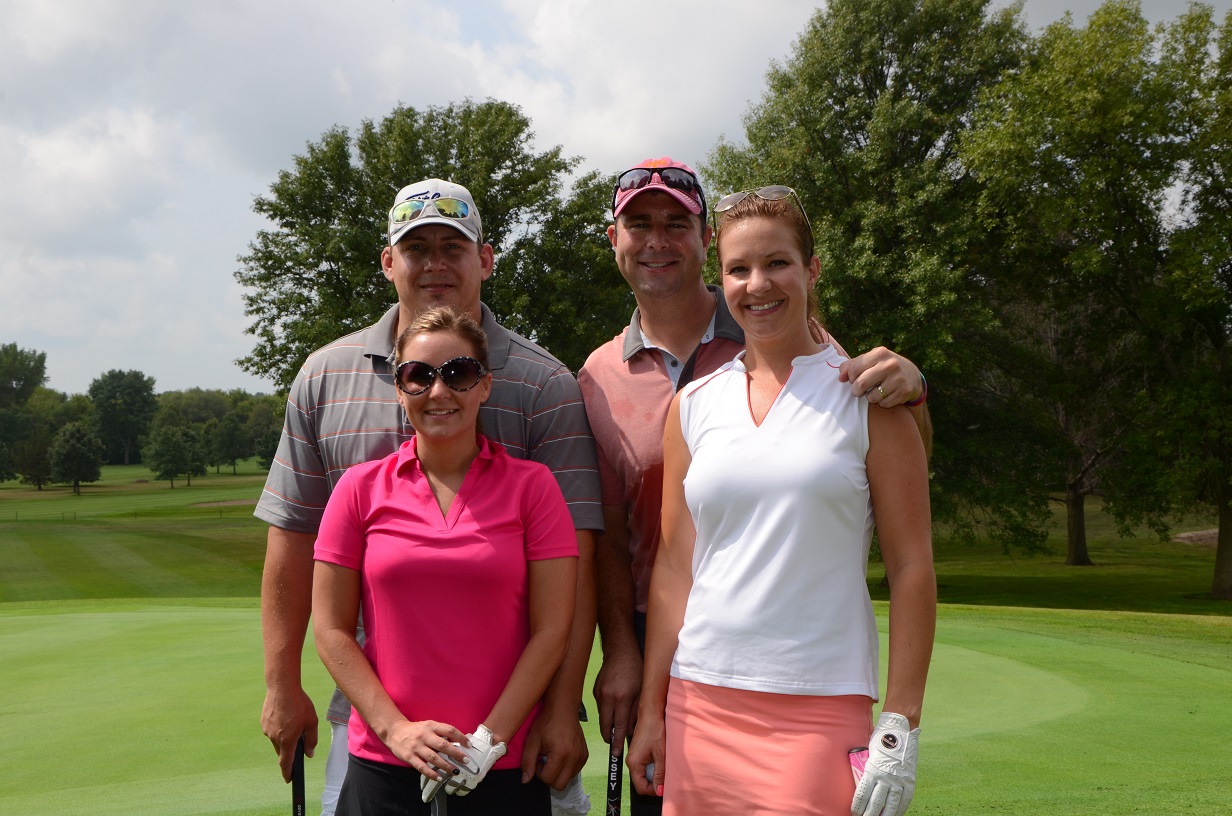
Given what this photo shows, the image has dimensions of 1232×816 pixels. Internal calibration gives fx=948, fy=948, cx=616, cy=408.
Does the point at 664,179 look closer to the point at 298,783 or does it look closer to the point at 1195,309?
the point at 298,783

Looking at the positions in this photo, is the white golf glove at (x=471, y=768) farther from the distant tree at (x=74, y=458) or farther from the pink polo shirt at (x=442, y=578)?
the distant tree at (x=74, y=458)

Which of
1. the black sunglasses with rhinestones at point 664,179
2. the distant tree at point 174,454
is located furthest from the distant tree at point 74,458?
the black sunglasses with rhinestones at point 664,179

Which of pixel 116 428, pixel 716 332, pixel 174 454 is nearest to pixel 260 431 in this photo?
pixel 174 454

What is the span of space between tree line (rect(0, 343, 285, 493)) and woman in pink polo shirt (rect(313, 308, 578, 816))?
181ft

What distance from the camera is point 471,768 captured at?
2455mm

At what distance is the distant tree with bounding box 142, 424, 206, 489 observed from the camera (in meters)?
68.0

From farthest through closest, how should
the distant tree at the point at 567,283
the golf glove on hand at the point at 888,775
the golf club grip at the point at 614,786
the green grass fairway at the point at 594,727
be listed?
the distant tree at the point at 567,283, the green grass fairway at the point at 594,727, the golf club grip at the point at 614,786, the golf glove on hand at the point at 888,775

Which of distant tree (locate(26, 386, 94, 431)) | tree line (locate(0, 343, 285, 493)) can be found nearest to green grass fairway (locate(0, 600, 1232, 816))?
tree line (locate(0, 343, 285, 493))

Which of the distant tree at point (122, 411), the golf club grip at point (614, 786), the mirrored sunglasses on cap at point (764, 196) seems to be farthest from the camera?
the distant tree at point (122, 411)

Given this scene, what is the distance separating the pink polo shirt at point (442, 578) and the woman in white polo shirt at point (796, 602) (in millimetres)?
466

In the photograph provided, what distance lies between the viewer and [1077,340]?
79.7 feet

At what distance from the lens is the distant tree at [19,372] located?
9081 cm

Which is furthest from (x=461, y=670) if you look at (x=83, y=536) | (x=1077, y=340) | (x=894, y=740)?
(x=83, y=536)

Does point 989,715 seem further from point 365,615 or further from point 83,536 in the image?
point 83,536
